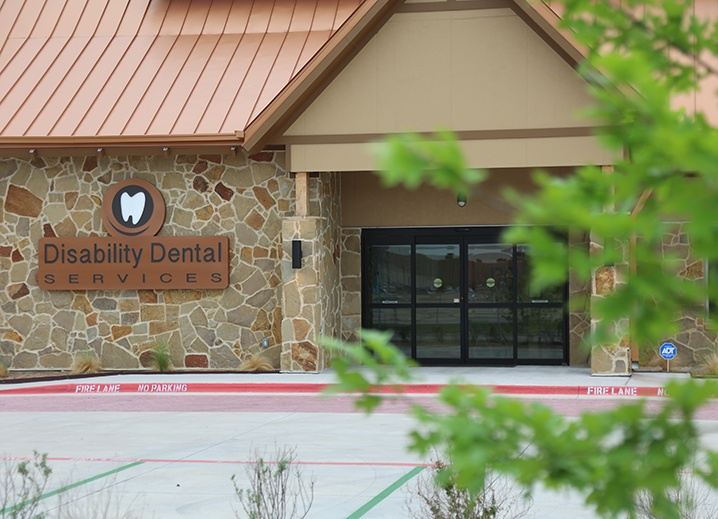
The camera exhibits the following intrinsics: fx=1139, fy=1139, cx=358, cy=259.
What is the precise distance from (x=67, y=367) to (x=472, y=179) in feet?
65.9

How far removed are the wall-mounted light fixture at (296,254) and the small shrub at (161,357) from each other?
3017 millimetres

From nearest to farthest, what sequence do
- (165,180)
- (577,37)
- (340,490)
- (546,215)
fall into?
(546,215) < (577,37) < (340,490) < (165,180)

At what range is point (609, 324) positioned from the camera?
2311mm

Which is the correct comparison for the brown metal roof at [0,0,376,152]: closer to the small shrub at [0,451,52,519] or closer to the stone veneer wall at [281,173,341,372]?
the stone veneer wall at [281,173,341,372]

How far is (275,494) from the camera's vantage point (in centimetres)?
751

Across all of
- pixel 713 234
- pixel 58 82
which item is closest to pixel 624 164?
pixel 713 234

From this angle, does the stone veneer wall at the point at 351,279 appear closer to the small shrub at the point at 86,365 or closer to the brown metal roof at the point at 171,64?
the brown metal roof at the point at 171,64

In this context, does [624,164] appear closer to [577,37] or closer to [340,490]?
[577,37]

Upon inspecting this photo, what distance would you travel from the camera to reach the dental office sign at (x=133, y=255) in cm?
2109

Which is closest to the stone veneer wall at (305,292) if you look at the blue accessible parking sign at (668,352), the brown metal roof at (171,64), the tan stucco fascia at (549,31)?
the brown metal roof at (171,64)

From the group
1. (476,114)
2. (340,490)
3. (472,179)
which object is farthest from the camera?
(476,114)

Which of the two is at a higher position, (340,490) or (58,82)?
(58,82)

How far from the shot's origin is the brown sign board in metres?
21.1

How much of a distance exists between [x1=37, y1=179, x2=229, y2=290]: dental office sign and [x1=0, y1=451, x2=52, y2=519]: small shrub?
981 cm
